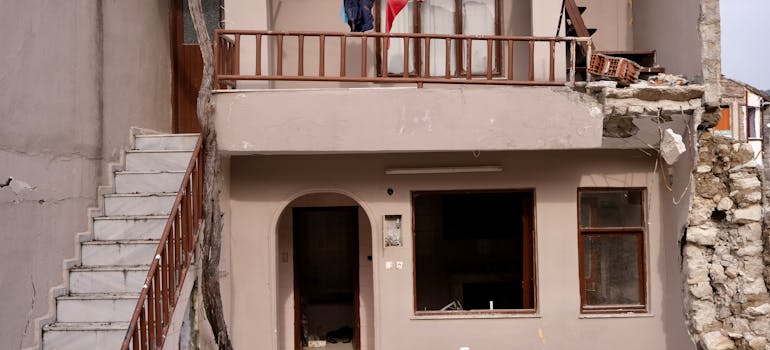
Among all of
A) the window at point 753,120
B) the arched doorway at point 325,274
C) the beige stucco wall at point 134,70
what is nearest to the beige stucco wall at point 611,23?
the arched doorway at point 325,274

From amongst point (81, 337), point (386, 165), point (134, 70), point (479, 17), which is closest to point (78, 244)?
point (81, 337)

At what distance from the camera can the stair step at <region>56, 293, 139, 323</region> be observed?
673cm

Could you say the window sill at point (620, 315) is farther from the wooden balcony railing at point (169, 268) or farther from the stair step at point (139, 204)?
the stair step at point (139, 204)

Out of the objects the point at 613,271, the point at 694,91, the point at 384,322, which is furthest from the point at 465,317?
the point at 694,91

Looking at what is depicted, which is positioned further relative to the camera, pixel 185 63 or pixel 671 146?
pixel 185 63

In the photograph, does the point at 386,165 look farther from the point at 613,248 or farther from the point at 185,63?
the point at 185,63

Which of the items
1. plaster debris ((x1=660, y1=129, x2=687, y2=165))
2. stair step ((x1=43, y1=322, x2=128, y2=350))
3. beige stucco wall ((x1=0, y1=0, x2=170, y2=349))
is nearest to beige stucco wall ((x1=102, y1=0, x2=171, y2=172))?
beige stucco wall ((x1=0, y1=0, x2=170, y2=349))

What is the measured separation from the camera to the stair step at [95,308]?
22.1 ft

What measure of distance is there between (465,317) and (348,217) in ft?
12.4

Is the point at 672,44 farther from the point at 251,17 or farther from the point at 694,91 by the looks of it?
the point at 251,17

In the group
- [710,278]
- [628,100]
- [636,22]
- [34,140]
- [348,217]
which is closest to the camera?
[34,140]

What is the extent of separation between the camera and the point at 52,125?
6711 mm

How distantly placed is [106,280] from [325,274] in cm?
567

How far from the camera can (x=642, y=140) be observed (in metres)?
8.48
